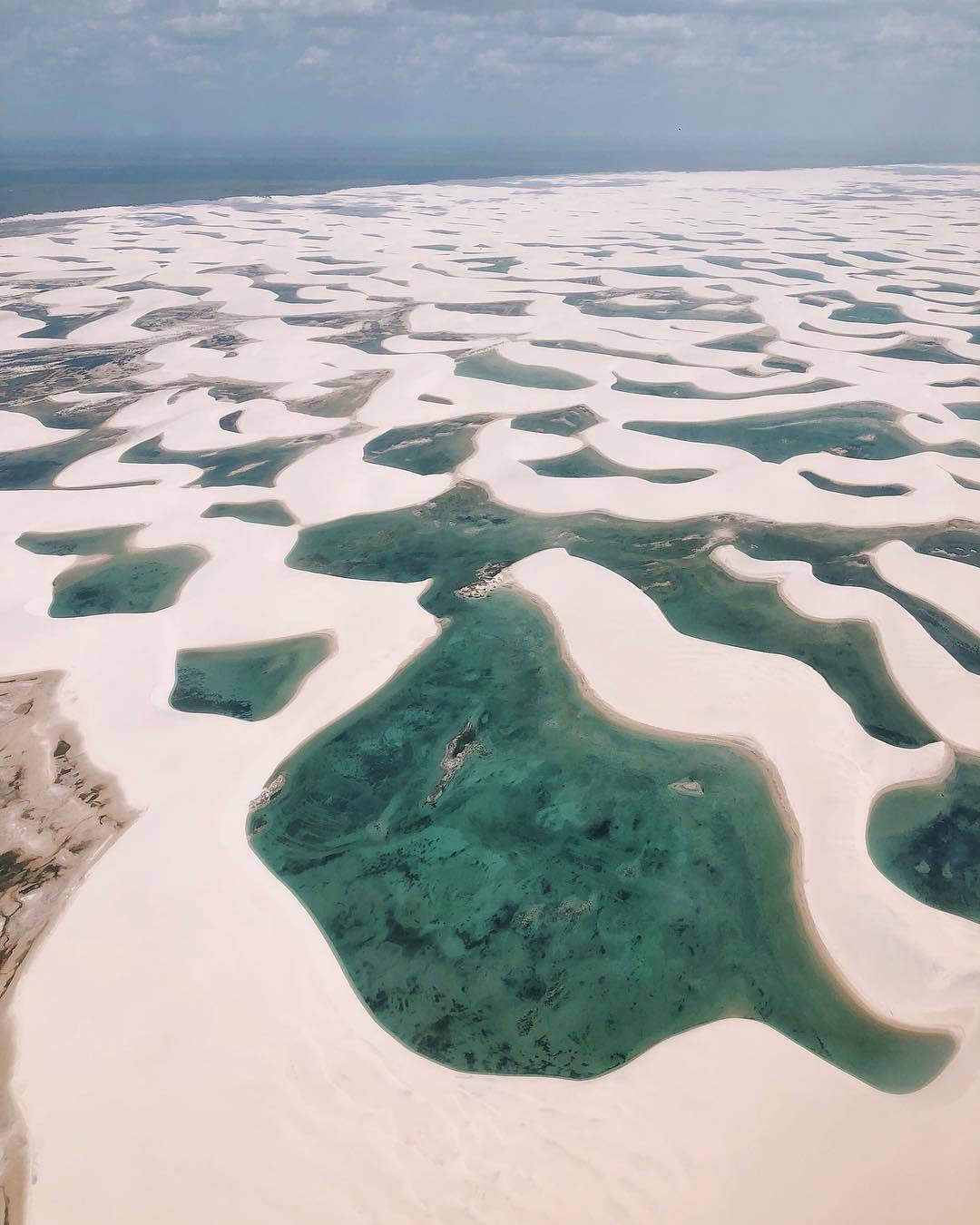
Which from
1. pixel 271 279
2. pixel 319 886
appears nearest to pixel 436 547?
pixel 319 886

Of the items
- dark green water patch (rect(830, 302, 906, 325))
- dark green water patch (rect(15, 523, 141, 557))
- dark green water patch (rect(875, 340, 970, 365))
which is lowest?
dark green water patch (rect(830, 302, 906, 325))

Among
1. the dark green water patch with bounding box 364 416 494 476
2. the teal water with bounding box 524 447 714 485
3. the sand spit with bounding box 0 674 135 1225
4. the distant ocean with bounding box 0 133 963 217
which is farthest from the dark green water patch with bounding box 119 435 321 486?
the distant ocean with bounding box 0 133 963 217

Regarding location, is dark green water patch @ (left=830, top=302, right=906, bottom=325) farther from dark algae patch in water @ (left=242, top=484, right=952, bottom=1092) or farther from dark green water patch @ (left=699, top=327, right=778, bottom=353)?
dark algae patch in water @ (left=242, top=484, right=952, bottom=1092)

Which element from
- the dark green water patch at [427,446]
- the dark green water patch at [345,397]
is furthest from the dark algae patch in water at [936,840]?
the dark green water patch at [345,397]

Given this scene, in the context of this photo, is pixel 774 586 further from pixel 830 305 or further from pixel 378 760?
pixel 830 305

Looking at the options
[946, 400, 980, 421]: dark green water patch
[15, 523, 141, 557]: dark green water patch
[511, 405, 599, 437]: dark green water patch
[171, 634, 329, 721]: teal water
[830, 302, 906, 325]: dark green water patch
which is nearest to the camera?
[171, 634, 329, 721]: teal water

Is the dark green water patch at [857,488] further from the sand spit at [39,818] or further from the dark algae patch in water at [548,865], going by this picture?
the sand spit at [39,818]
